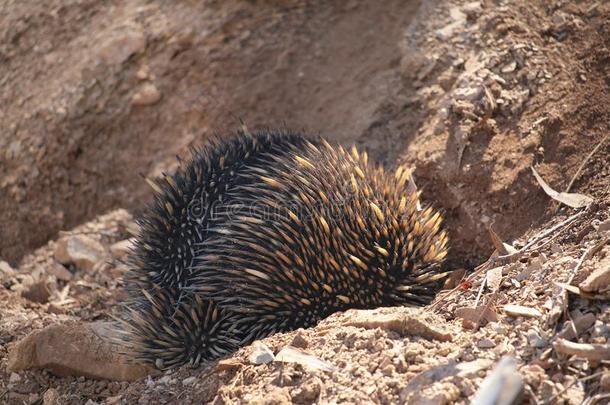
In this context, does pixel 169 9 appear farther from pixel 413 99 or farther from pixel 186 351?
pixel 186 351

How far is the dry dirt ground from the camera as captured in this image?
332 centimetres

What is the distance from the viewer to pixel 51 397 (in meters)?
4.09

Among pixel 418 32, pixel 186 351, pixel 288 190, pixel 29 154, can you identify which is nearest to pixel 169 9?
pixel 29 154

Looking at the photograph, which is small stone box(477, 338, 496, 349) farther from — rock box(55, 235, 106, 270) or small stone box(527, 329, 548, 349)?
rock box(55, 235, 106, 270)

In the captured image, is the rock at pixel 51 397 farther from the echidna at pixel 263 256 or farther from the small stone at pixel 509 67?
the small stone at pixel 509 67

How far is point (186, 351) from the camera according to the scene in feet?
13.6

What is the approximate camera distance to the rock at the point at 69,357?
4.32 metres

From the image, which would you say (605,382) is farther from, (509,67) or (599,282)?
(509,67)

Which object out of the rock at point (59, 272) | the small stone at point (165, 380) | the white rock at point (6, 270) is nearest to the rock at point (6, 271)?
the white rock at point (6, 270)

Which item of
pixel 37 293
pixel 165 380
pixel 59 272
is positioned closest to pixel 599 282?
pixel 165 380

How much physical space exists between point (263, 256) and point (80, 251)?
2433mm

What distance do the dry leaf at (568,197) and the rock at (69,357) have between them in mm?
2839

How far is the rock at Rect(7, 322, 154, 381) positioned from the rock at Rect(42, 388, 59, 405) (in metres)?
0.21

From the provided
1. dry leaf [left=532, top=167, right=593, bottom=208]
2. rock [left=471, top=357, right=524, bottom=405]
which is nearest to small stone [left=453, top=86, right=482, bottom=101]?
dry leaf [left=532, top=167, right=593, bottom=208]
